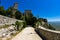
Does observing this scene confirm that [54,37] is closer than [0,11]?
Yes

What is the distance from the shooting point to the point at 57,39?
251 inches

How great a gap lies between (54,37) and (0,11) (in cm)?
2711

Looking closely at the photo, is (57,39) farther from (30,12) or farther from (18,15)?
(30,12)

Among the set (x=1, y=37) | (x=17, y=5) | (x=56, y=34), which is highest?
(x=17, y=5)

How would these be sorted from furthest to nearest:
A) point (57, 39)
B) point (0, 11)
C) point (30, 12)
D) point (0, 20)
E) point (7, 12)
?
point (30, 12) < point (7, 12) < point (0, 11) < point (0, 20) < point (57, 39)

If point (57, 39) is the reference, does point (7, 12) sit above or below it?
above

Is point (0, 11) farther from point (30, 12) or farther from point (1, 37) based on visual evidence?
point (1, 37)

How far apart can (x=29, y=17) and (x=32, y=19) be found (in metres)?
1.75

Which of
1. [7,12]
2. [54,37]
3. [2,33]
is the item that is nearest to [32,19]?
[7,12]

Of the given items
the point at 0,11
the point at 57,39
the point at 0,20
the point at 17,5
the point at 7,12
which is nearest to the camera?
the point at 57,39

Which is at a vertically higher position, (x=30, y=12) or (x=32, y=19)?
(x=30, y=12)

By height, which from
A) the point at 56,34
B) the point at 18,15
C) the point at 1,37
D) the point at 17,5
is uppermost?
the point at 17,5

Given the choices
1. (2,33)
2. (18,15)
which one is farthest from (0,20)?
(18,15)

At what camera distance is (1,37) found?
920 centimetres
